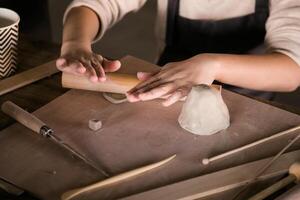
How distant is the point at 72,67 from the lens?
69 cm

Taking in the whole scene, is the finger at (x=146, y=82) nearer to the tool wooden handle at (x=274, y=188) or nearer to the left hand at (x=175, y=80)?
the left hand at (x=175, y=80)

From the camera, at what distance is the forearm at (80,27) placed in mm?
779

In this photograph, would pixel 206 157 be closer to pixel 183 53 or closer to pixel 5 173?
pixel 5 173

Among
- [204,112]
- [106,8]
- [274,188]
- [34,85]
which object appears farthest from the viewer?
[106,8]

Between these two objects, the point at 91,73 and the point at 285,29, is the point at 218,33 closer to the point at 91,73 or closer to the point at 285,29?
the point at 285,29

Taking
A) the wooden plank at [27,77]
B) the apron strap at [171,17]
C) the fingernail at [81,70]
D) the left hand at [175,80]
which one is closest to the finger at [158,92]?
the left hand at [175,80]

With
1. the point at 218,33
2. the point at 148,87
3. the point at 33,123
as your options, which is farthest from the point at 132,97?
the point at 218,33

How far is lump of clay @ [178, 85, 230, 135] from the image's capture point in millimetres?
620

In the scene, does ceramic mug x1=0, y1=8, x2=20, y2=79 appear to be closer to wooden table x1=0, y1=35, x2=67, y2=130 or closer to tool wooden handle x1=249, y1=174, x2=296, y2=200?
wooden table x1=0, y1=35, x2=67, y2=130

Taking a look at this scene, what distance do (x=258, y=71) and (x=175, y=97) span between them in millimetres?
185

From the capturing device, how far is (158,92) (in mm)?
659

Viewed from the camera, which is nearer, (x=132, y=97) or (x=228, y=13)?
(x=132, y=97)

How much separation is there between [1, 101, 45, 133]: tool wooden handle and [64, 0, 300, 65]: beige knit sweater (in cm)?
28

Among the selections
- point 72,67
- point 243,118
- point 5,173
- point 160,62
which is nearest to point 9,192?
point 5,173
